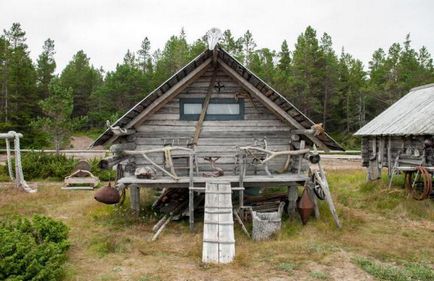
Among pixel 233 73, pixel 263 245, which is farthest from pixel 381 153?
pixel 263 245

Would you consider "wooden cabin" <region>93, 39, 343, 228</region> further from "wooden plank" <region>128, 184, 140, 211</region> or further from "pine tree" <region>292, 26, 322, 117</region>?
"pine tree" <region>292, 26, 322, 117</region>

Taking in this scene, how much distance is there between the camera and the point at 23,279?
257 inches

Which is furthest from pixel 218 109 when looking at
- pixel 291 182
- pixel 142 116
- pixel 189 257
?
pixel 189 257

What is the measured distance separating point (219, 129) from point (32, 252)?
7.70m

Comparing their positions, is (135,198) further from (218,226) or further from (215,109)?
(218,226)

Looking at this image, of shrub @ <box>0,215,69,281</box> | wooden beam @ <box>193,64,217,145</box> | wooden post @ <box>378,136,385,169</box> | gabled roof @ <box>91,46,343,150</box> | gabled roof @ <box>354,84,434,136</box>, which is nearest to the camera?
shrub @ <box>0,215,69,281</box>

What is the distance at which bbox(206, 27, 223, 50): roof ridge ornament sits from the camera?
35.8ft

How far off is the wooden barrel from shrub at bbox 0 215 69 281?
10.4ft

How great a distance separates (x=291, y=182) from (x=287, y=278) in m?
5.15

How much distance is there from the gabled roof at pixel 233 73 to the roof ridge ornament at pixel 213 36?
908 mm

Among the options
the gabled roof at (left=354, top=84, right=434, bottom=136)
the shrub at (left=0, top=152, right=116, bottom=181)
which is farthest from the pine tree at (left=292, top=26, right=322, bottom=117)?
the shrub at (left=0, top=152, right=116, bottom=181)

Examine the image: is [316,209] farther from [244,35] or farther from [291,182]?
[244,35]

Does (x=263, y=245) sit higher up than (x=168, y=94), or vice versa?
(x=168, y=94)

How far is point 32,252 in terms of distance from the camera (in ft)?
23.6
